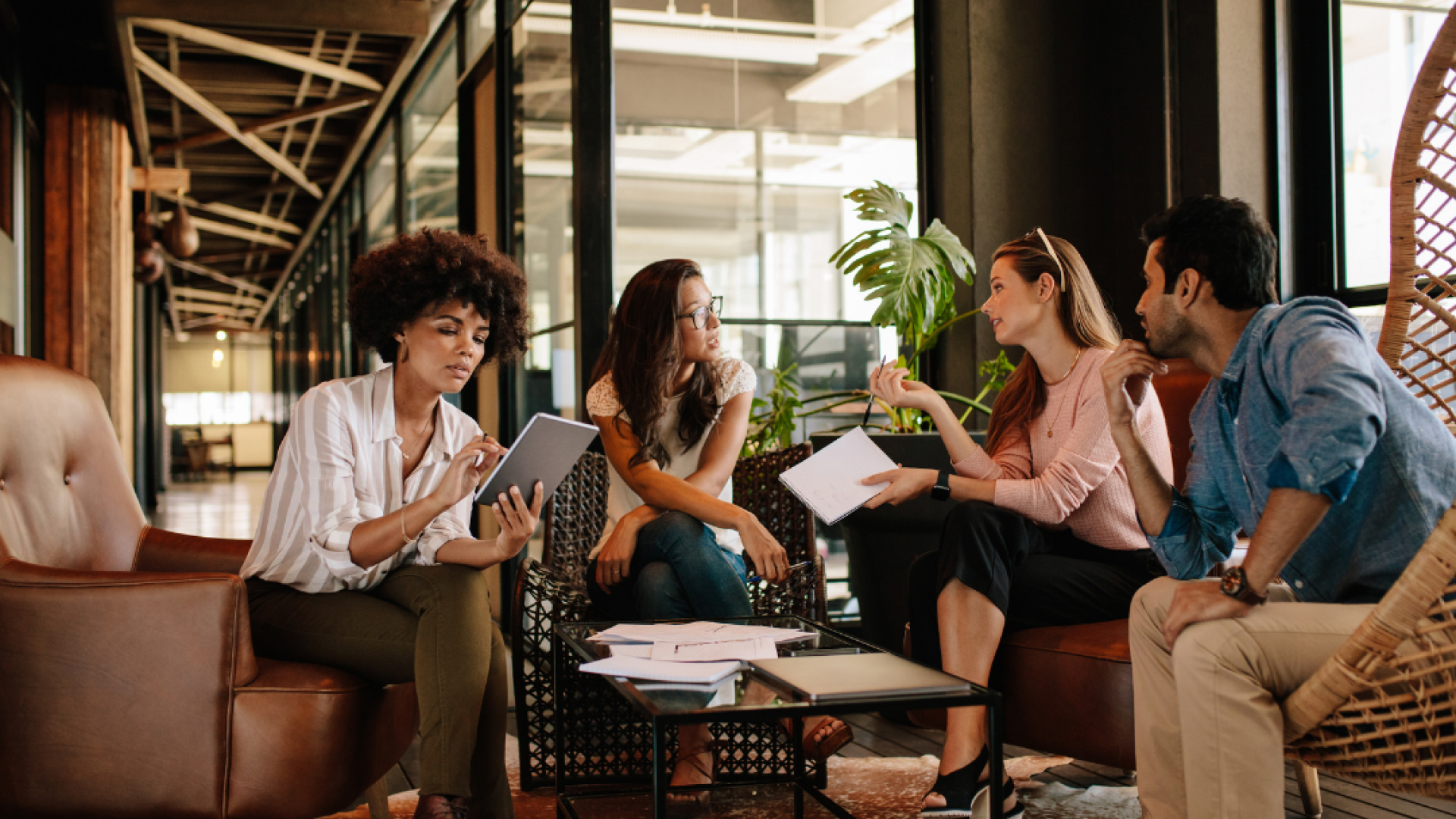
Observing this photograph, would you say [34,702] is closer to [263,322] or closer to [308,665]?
[308,665]

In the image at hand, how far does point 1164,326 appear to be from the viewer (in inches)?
66.5

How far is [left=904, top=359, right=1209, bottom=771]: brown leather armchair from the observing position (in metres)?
1.84

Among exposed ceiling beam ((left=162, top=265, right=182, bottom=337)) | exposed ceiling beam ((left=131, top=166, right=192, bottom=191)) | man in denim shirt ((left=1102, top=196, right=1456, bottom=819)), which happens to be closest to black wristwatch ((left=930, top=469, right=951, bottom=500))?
man in denim shirt ((left=1102, top=196, right=1456, bottom=819))

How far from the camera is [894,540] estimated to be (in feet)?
9.38

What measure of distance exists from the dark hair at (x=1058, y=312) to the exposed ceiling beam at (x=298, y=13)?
406 centimetres

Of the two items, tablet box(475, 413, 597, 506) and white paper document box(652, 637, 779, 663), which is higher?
tablet box(475, 413, 597, 506)

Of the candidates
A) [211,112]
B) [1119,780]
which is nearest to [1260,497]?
[1119,780]

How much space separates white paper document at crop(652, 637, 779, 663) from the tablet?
1.26 ft

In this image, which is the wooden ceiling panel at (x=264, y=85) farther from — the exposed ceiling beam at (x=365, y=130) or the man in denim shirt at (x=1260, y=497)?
the man in denim shirt at (x=1260, y=497)

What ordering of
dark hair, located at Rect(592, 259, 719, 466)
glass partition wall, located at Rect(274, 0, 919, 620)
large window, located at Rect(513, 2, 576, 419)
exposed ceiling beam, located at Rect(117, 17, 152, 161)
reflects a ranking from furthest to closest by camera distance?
1. exposed ceiling beam, located at Rect(117, 17, 152, 161)
2. large window, located at Rect(513, 2, 576, 419)
3. glass partition wall, located at Rect(274, 0, 919, 620)
4. dark hair, located at Rect(592, 259, 719, 466)

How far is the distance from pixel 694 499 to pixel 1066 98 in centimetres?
213

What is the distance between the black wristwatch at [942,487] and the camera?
2.14 meters

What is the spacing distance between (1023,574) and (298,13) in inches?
183

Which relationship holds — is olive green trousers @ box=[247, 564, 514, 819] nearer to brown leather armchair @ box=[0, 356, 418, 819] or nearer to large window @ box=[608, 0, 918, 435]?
brown leather armchair @ box=[0, 356, 418, 819]
